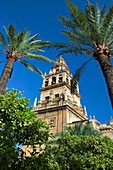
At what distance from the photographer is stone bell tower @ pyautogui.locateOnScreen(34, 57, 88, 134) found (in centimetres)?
3497

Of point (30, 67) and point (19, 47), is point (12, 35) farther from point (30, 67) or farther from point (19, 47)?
point (30, 67)

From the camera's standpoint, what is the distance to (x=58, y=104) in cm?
3750

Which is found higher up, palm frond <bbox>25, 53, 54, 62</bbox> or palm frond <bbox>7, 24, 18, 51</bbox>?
palm frond <bbox>7, 24, 18, 51</bbox>

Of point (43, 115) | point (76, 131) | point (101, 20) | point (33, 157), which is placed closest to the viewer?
point (33, 157)

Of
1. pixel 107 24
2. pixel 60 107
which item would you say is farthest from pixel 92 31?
pixel 60 107

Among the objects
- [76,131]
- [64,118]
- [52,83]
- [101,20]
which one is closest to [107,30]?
[101,20]

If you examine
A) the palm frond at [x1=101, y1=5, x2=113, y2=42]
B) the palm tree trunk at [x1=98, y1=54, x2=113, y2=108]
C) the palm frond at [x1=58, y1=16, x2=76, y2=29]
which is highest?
the palm frond at [x1=58, y1=16, x2=76, y2=29]

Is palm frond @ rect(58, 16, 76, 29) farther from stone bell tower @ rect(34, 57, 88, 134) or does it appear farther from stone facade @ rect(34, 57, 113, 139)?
stone bell tower @ rect(34, 57, 88, 134)

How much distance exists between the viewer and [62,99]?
38156mm

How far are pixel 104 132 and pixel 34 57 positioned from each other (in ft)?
57.8

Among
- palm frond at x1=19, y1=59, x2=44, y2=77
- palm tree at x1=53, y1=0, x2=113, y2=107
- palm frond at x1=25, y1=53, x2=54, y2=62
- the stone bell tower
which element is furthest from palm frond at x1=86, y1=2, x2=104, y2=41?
the stone bell tower

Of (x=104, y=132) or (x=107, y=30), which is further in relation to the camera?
(x=104, y=132)

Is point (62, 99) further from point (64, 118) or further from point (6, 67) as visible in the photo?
point (6, 67)

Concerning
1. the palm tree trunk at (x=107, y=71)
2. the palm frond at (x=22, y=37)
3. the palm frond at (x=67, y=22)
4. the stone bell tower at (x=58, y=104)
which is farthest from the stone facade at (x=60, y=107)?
the palm tree trunk at (x=107, y=71)
